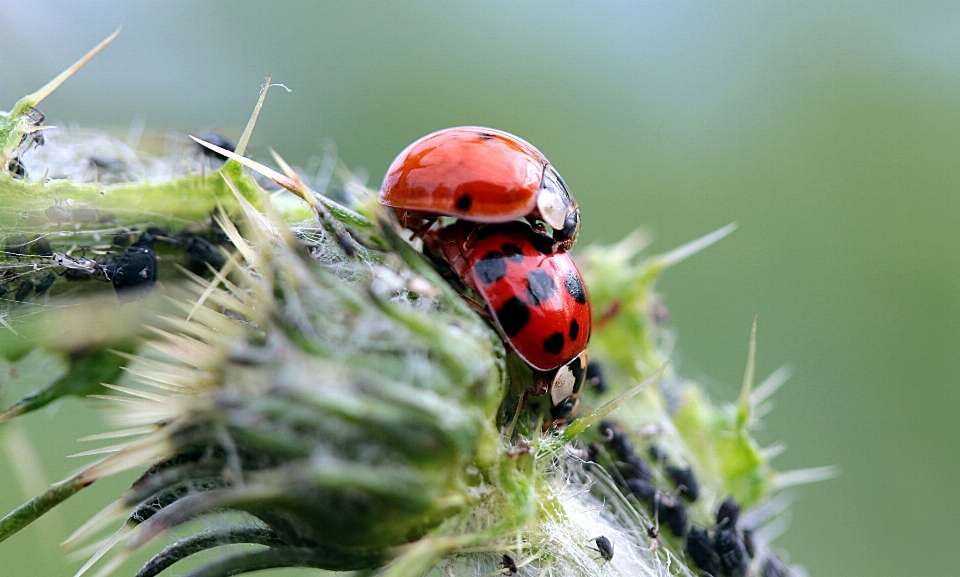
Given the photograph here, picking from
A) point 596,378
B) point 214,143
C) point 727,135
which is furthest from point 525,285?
point 727,135

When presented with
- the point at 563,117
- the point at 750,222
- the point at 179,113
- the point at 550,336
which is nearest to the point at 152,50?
the point at 179,113

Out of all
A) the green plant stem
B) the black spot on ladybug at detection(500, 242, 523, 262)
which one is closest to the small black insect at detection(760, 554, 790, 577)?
the black spot on ladybug at detection(500, 242, 523, 262)

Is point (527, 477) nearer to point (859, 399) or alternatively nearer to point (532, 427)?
point (532, 427)

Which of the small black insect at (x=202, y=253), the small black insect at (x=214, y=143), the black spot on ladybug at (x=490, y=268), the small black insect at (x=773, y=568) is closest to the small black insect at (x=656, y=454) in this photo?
the small black insect at (x=773, y=568)

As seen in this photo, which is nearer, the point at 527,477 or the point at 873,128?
the point at 527,477

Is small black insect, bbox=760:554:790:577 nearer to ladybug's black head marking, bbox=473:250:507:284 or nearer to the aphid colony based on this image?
the aphid colony

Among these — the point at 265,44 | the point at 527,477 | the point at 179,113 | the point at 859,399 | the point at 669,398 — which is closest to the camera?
the point at 527,477
